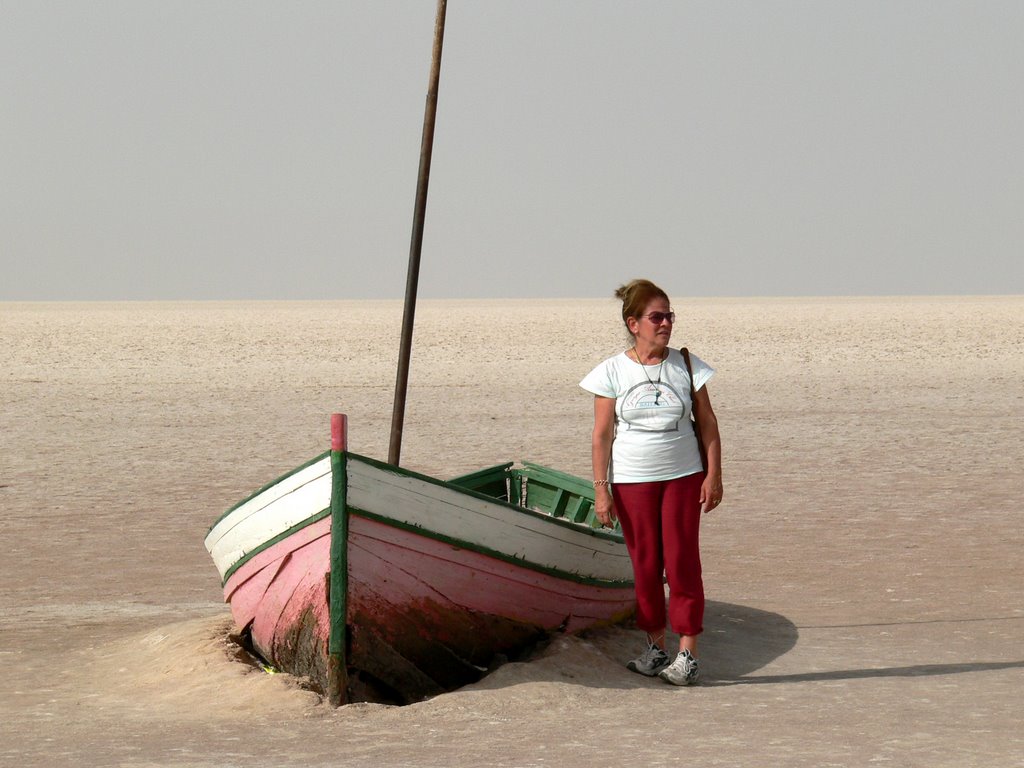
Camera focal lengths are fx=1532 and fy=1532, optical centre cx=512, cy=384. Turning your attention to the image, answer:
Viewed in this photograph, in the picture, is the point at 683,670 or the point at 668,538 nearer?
the point at 668,538

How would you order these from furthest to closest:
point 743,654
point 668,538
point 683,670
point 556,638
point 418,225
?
point 418,225 < point 743,654 < point 556,638 < point 683,670 < point 668,538

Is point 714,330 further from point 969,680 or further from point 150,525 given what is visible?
point 969,680

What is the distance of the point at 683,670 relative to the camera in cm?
732

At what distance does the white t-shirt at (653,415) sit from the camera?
6980mm

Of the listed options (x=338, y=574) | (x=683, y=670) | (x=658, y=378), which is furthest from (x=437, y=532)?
(x=683, y=670)

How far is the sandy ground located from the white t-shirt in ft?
3.57

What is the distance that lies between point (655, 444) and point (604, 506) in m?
0.37

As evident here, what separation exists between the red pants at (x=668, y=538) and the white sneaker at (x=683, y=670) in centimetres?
15

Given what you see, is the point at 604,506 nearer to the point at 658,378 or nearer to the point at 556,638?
the point at 658,378

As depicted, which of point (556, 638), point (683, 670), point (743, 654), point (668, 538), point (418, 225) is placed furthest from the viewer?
point (418, 225)

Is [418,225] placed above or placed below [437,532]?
above

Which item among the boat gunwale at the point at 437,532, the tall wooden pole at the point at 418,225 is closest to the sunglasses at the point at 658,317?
the boat gunwale at the point at 437,532

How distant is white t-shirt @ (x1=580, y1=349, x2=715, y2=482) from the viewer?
6.98m

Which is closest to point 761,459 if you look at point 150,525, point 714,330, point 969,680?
point 150,525
